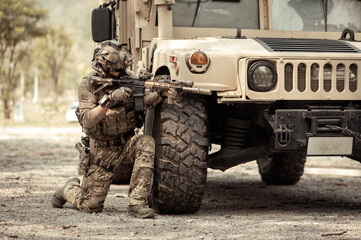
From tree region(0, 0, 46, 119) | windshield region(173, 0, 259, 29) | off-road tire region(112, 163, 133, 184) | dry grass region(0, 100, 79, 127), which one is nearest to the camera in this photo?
windshield region(173, 0, 259, 29)

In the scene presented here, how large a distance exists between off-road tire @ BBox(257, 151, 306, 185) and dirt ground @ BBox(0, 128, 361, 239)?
146 mm

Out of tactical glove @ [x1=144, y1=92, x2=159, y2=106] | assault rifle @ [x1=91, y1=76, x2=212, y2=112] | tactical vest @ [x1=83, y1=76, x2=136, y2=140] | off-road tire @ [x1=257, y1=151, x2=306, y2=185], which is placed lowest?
off-road tire @ [x1=257, y1=151, x2=306, y2=185]

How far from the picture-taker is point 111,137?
20.4 ft

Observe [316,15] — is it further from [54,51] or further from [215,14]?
[54,51]

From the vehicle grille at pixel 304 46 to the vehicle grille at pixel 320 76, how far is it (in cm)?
16

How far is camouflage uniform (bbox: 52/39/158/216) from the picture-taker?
5.99m

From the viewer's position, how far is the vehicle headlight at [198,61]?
Answer: 588 cm

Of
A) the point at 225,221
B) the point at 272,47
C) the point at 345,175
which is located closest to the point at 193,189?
the point at 225,221

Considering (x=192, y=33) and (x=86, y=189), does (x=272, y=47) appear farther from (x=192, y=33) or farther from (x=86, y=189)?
(x=86, y=189)

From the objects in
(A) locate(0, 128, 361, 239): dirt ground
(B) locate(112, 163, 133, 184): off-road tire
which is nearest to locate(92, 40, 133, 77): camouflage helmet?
(A) locate(0, 128, 361, 239): dirt ground

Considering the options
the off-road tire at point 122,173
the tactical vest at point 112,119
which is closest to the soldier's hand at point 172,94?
the tactical vest at point 112,119

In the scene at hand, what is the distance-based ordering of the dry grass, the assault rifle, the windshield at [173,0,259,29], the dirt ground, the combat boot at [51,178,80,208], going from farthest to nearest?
1. the dry grass
2. the windshield at [173,0,259,29]
3. the combat boot at [51,178,80,208]
4. the assault rifle
5. the dirt ground

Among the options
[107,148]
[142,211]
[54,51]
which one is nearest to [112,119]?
[107,148]

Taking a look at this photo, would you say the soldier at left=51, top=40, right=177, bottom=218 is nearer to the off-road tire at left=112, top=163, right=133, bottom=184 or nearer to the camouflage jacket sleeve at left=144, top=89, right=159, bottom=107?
the camouflage jacket sleeve at left=144, top=89, right=159, bottom=107
